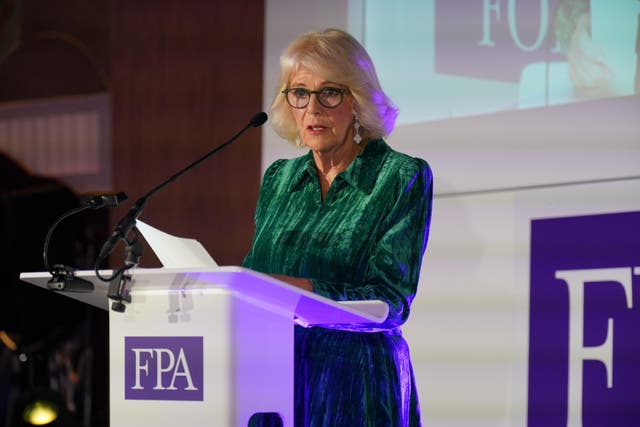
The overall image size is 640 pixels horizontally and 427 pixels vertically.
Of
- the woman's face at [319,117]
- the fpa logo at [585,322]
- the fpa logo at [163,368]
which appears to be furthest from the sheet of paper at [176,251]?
the fpa logo at [585,322]

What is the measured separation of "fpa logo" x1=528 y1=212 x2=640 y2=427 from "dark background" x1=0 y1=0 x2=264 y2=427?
58.3 inches

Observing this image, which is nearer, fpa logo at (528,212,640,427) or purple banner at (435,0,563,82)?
fpa logo at (528,212,640,427)

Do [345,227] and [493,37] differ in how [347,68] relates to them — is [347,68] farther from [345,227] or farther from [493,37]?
[493,37]

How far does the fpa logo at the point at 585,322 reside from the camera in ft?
8.86

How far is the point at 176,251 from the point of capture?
1.80m

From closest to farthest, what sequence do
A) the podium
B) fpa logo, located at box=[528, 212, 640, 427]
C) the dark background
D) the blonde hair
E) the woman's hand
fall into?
the podium
the woman's hand
the blonde hair
fpa logo, located at box=[528, 212, 640, 427]
the dark background

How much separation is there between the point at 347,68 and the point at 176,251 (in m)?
0.61

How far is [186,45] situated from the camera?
165 inches

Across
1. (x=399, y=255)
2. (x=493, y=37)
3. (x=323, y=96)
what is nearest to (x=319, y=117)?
(x=323, y=96)

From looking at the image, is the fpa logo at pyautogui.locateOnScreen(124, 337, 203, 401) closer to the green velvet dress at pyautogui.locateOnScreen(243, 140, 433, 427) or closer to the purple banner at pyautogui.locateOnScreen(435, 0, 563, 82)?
the green velvet dress at pyautogui.locateOnScreen(243, 140, 433, 427)

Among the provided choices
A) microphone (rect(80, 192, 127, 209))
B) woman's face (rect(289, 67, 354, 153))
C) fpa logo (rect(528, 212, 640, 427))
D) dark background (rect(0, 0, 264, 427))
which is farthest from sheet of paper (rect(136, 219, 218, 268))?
dark background (rect(0, 0, 264, 427))

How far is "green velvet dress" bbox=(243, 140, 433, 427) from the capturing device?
6.43 feet

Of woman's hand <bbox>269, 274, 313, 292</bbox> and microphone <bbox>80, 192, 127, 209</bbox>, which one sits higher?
Answer: microphone <bbox>80, 192, 127, 209</bbox>

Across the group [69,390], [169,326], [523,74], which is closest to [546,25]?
[523,74]
